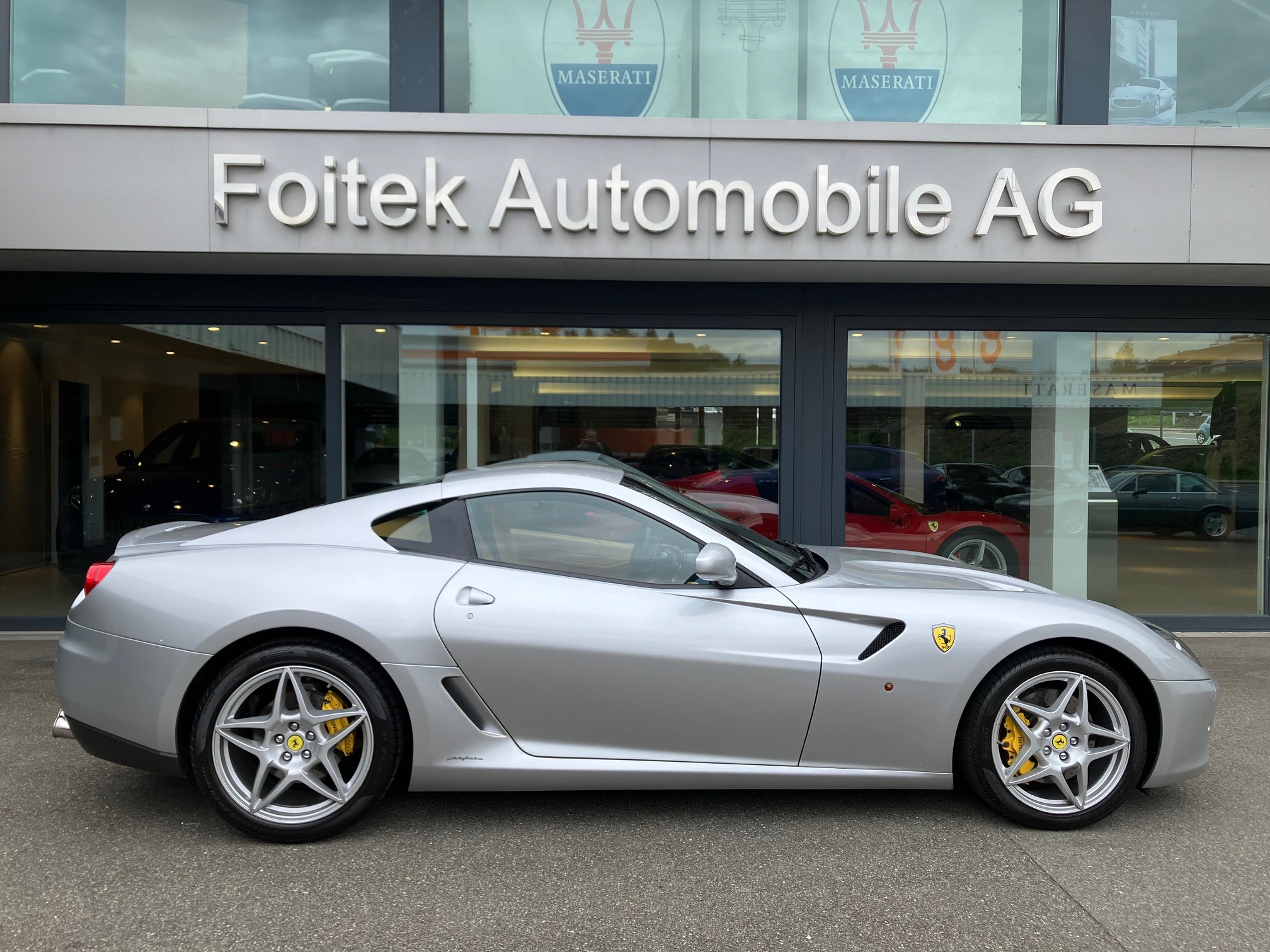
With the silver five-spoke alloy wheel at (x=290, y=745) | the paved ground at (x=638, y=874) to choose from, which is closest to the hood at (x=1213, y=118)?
the paved ground at (x=638, y=874)

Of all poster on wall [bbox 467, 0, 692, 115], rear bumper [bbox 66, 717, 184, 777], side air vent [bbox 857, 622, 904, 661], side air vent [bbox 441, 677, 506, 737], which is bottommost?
rear bumper [bbox 66, 717, 184, 777]

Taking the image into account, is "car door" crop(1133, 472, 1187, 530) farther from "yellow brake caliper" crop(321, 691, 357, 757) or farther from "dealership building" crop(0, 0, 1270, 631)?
"yellow brake caliper" crop(321, 691, 357, 757)

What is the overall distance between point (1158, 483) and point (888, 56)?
4.17m

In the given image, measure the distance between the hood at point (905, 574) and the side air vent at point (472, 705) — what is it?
1285mm

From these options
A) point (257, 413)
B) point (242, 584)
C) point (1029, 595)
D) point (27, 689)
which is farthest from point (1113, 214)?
point (27, 689)

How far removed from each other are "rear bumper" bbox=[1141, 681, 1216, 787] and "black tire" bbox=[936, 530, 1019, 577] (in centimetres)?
406

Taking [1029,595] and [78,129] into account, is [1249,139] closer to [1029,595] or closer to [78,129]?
[1029,595]

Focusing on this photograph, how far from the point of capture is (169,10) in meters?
6.77

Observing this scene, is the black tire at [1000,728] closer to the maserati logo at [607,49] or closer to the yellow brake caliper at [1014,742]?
the yellow brake caliper at [1014,742]

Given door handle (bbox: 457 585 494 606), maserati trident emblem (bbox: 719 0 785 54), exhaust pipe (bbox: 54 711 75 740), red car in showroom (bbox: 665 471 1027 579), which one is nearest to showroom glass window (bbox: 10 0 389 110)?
maserati trident emblem (bbox: 719 0 785 54)

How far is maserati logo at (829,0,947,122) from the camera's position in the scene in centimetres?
687

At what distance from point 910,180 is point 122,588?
5.36 meters

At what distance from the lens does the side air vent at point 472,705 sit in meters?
3.09

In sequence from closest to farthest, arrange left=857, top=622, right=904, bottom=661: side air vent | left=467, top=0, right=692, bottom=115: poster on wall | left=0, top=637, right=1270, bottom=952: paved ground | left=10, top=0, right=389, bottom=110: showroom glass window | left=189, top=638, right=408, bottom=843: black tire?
1. left=0, top=637, right=1270, bottom=952: paved ground
2. left=189, top=638, right=408, bottom=843: black tire
3. left=857, top=622, right=904, bottom=661: side air vent
4. left=10, top=0, right=389, bottom=110: showroom glass window
5. left=467, top=0, right=692, bottom=115: poster on wall
